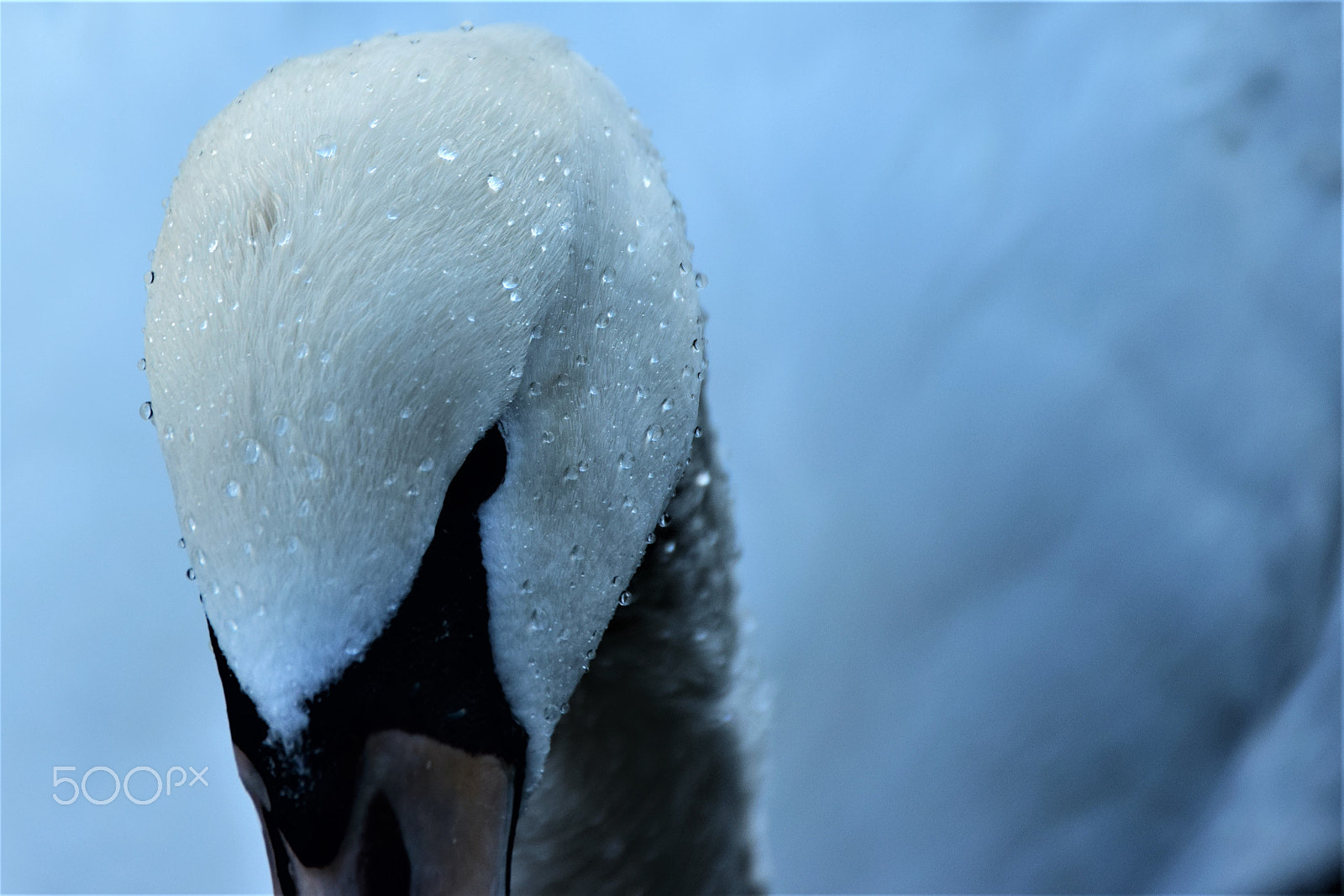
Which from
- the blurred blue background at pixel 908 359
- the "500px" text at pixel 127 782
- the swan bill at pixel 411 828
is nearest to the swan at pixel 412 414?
the swan bill at pixel 411 828

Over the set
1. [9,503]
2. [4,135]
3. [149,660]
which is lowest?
[149,660]

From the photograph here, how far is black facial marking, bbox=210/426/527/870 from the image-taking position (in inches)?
22.7

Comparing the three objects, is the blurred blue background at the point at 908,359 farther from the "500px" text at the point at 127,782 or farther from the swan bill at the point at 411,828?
the swan bill at the point at 411,828

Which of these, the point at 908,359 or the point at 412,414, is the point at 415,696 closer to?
the point at 412,414

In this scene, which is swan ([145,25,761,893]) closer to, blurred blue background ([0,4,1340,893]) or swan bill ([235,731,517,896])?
swan bill ([235,731,517,896])

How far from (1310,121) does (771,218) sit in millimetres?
593

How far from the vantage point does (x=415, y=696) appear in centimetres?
62

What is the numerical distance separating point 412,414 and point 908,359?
26.8 inches

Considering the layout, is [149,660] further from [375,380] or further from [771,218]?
[771,218]

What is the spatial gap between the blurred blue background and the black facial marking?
50 cm

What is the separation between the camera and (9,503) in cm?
111

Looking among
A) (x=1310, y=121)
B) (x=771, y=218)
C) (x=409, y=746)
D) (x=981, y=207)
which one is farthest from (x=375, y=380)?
(x=1310, y=121)

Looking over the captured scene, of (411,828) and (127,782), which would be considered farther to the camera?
(127,782)

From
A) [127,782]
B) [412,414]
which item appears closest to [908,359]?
[412,414]
